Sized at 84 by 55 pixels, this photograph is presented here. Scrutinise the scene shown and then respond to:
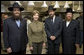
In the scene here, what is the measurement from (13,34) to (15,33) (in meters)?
0.04

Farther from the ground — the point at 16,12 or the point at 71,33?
the point at 16,12

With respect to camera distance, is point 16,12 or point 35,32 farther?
point 35,32

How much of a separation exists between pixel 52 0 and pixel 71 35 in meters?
3.03

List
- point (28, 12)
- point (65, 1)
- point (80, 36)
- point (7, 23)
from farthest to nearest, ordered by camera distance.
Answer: point (28, 12), point (65, 1), point (80, 36), point (7, 23)

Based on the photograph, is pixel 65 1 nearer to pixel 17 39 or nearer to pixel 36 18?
pixel 36 18

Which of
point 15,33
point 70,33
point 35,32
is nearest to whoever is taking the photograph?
point 15,33

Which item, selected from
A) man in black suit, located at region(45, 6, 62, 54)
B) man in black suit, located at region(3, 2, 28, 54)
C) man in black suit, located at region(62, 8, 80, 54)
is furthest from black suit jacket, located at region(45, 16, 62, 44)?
man in black suit, located at region(3, 2, 28, 54)

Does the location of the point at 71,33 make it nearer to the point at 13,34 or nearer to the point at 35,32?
the point at 35,32

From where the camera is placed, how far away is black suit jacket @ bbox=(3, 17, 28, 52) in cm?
352

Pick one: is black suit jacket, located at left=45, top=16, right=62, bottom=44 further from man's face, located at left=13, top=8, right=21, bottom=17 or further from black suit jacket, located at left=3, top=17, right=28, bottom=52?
man's face, located at left=13, top=8, right=21, bottom=17

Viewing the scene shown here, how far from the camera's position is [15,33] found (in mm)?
3557

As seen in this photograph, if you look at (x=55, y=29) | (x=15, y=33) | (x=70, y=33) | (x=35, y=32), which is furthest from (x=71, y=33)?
(x=15, y=33)

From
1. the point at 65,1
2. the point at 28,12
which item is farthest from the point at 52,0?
the point at 28,12

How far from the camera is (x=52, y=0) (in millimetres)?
7129
